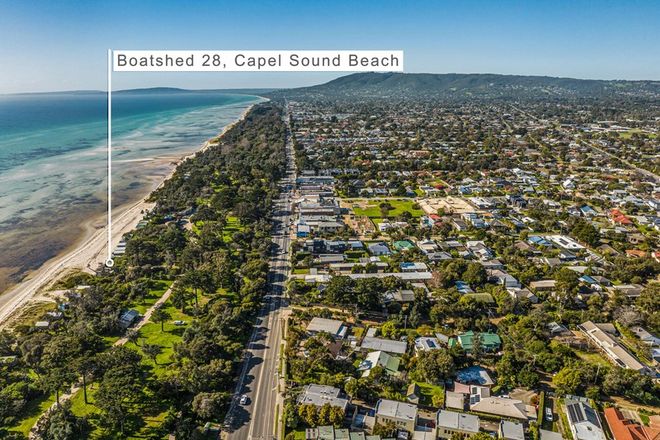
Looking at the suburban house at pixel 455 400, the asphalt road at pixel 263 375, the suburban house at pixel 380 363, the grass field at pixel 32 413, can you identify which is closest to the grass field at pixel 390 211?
the asphalt road at pixel 263 375

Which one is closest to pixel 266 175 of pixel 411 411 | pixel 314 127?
pixel 411 411

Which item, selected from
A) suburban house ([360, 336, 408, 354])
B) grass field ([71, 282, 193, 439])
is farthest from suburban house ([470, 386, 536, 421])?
grass field ([71, 282, 193, 439])

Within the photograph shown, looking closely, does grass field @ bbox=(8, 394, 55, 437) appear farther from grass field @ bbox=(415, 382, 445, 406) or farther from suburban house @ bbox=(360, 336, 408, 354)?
grass field @ bbox=(415, 382, 445, 406)

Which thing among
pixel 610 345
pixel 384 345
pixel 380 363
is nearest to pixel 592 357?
pixel 610 345

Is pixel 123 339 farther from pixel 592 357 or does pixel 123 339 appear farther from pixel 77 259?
pixel 592 357

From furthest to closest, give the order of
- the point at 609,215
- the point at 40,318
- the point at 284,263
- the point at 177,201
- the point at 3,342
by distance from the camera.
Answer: the point at 177,201, the point at 609,215, the point at 284,263, the point at 40,318, the point at 3,342

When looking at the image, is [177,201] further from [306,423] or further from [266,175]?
[306,423]

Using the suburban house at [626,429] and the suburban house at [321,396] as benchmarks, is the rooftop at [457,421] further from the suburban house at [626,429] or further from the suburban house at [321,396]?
the suburban house at [626,429]
